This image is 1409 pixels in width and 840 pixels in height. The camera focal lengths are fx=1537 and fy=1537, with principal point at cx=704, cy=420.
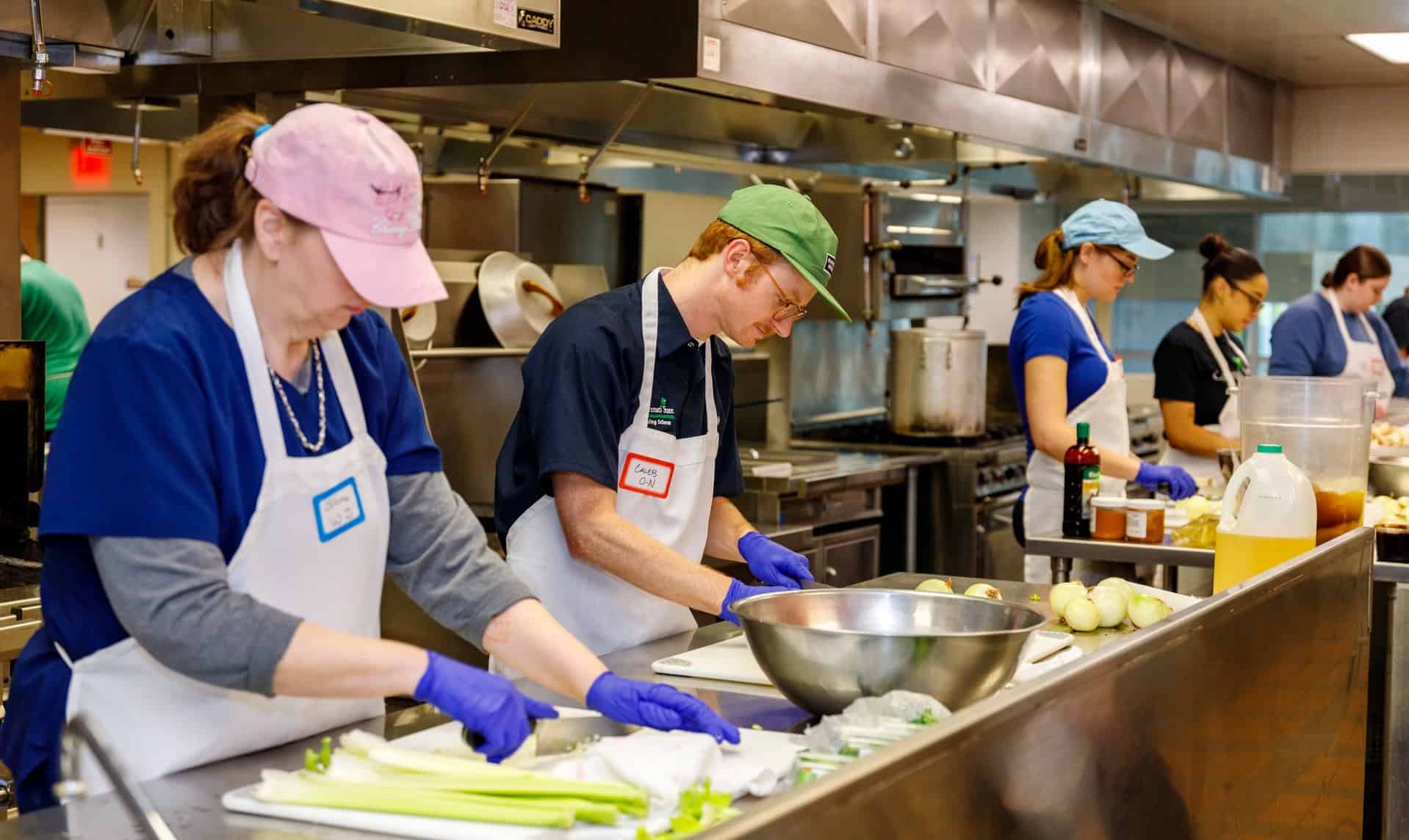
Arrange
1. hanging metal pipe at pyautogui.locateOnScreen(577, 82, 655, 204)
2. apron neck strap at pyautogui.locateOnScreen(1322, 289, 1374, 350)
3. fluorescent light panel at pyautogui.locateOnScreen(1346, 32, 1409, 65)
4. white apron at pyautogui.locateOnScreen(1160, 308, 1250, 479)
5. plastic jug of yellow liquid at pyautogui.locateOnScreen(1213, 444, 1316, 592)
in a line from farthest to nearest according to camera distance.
Answer: apron neck strap at pyautogui.locateOnScreen(1322, 289, 1374, 350), fluorescent light panel at pyautogui.locateOnScreen(1346, 32, 1409, 65), white apron at pyautogui.locateOnScreen(1160, 308, 1250, 479), hanging metal pipe at pyautogui.locateOnScreen(577, 82, 655, 204), plastic jug of yellow liquid at pyautogui.locateOnScreen(1213, 444, 1316, 592)

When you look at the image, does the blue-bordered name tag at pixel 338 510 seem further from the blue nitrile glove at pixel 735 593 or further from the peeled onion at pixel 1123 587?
the peeled onion at pixel 1123 587

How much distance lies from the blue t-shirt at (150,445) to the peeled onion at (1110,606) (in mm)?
1342

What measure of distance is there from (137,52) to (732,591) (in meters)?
2.01

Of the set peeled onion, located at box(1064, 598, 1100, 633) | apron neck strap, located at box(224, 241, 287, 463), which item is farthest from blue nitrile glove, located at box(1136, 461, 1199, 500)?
apron neck strap, located at box(224, 241, 287, 463)

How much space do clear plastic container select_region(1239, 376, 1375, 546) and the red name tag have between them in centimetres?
146

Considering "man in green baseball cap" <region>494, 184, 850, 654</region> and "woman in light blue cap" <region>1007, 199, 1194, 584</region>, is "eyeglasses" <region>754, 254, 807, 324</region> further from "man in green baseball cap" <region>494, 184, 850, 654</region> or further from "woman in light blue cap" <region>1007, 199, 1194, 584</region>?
"woman in light blue cap" <region>1007, 199, 1194, 584</region>

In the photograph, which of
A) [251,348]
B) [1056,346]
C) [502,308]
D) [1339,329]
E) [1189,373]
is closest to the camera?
[251,348]

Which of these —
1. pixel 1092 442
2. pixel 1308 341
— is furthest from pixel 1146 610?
pixel 1308 341

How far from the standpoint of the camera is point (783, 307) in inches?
101

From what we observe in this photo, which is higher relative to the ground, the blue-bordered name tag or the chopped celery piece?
the blue-bordered name tag

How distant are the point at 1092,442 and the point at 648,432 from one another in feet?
6.57

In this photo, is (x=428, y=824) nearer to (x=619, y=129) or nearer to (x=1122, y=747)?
(x=1122, y=747)

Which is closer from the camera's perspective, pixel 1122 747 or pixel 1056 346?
pixel 1122 747

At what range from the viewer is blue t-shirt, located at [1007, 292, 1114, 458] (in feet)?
13.5
